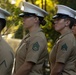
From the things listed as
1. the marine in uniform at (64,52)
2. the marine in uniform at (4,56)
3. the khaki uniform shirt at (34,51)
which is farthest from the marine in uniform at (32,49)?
the marine in uniform at (4,56)

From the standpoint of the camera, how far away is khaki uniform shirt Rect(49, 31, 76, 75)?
401 centimetres

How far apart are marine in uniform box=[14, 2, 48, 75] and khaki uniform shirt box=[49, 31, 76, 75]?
174mm

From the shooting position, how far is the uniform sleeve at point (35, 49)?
12.9 feet

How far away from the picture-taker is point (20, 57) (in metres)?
4.02

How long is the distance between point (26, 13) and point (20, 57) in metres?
0.52

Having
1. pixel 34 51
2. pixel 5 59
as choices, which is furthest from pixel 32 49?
pixel 5 59

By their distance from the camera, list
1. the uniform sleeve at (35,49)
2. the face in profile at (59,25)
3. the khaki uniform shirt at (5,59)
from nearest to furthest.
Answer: the khaki uniform shirt at (5,59), the uniform sleeve at (35,49), the face in profile at (59,25)

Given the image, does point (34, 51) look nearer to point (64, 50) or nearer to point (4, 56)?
point (64, 50)

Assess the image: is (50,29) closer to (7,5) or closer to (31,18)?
(31,18)

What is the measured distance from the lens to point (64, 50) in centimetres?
401

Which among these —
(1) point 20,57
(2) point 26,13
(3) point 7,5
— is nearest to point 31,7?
(2) point 26,13

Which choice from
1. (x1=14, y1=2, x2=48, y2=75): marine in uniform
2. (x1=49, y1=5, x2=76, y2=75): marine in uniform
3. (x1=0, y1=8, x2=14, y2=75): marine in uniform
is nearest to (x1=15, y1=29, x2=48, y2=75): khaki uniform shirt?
(x1=14, y1=2, x2=48, y2=75): marine in uniform

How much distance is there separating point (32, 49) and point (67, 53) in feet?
1.30

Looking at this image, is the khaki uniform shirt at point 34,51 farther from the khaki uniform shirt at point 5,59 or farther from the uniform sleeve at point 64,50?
the khaki uniform shirt at point 5,59
